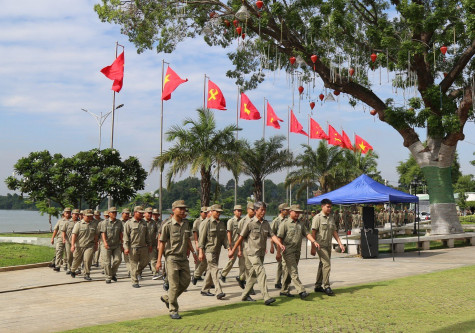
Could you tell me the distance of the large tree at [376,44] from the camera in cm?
2144

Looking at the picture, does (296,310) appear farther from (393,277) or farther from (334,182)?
(334,182)

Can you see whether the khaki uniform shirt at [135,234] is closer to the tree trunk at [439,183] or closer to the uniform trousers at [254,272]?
the uniform trousers at [254,272]

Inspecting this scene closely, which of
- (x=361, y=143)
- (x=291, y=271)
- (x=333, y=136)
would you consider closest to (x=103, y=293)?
(x=291, y=271)

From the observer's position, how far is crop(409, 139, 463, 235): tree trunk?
23.4m

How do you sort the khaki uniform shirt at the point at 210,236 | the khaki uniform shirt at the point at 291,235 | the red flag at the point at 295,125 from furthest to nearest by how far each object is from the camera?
1. the red flag at the point at 295,125
2. the khaki uniform shirt at the point at 210,236
3. the khaki uniform shirt at the point at 291,235

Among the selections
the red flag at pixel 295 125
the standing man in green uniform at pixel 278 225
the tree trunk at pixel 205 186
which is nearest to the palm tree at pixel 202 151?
the tree trunk at pixel 205 186

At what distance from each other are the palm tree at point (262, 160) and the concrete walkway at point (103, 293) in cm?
1693

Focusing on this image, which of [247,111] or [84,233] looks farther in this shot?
[247,111]

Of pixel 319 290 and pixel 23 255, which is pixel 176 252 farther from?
pixel 23 255

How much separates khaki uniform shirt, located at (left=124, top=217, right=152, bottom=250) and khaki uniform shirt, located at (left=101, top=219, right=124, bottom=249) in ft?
2.21

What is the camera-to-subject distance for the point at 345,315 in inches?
319

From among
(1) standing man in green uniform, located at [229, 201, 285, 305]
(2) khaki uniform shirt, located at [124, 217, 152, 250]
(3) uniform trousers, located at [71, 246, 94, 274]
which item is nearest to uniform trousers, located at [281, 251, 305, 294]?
(1) standing man in green uniform, located at [229, 201, 285, 305]

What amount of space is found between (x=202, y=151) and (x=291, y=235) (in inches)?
757

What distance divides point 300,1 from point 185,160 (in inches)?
427
